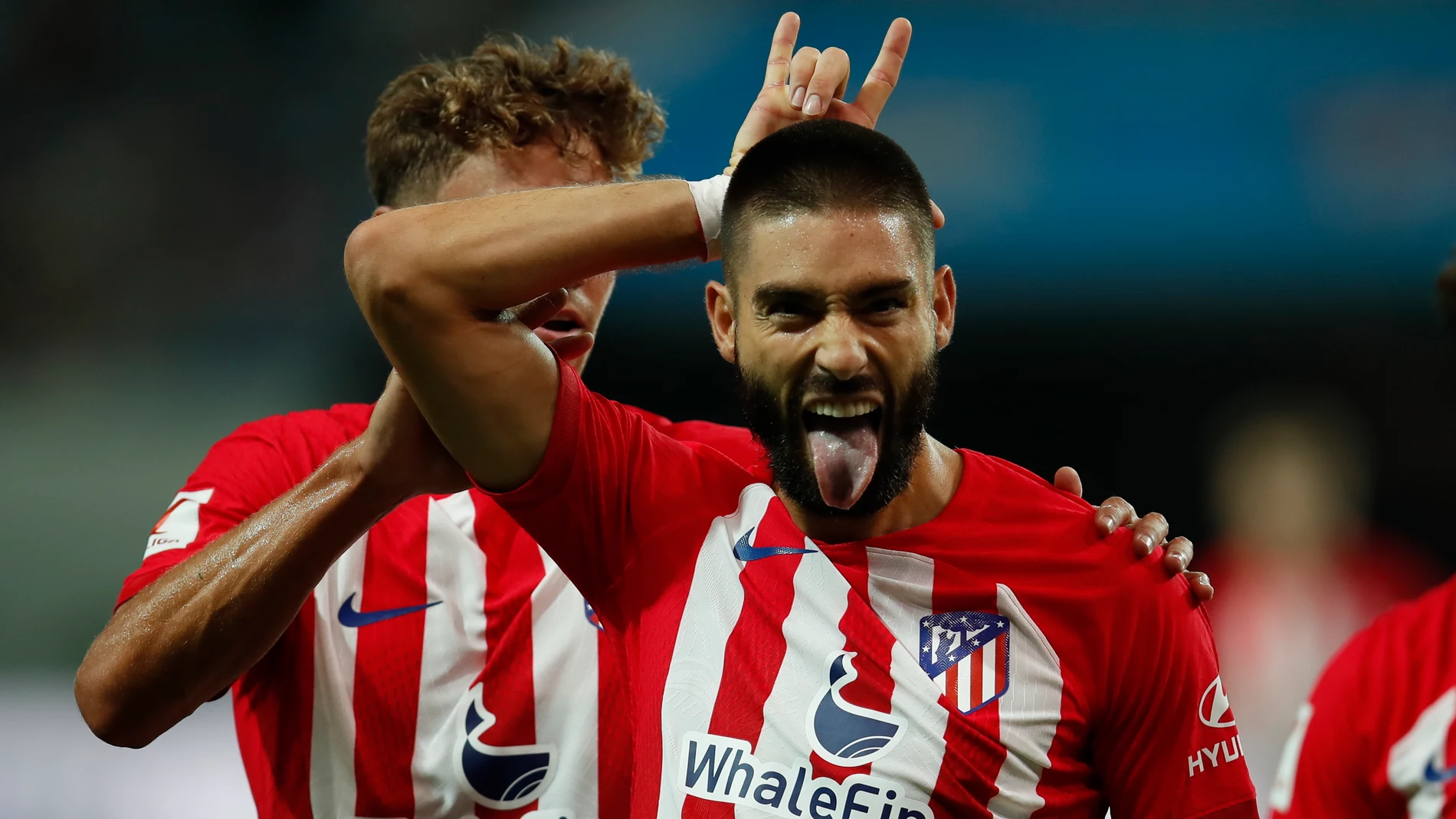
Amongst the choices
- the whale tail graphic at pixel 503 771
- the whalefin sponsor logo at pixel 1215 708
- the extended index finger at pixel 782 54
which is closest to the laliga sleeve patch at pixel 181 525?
the whale tail graphic at pixel 503 771

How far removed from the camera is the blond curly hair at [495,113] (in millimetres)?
2555

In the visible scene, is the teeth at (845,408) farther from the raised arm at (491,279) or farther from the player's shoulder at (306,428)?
the player's shoulder at (306,428)

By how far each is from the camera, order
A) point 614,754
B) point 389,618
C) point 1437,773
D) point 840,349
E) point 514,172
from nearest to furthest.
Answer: point 1437,773, point 840,349, point 614,754, point 389,618, point 514,172

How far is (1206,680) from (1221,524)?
407 centimetres

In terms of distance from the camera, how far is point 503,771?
7.09ft

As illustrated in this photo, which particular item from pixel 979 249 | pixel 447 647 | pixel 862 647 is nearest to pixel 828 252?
pixel 862 647

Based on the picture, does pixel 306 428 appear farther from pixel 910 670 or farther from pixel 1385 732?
pixel 1385 732

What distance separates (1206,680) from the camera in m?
1.76

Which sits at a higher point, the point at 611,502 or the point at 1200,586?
the point at 611,502

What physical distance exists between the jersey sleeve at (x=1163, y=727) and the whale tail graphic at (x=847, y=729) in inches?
11.6

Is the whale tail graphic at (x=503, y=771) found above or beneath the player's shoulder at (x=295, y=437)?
beneath

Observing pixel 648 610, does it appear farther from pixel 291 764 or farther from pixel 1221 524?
pixel 1221 524

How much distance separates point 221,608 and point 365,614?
0.33m

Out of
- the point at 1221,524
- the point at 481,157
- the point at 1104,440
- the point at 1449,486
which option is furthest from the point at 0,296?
the point at 1449,486
